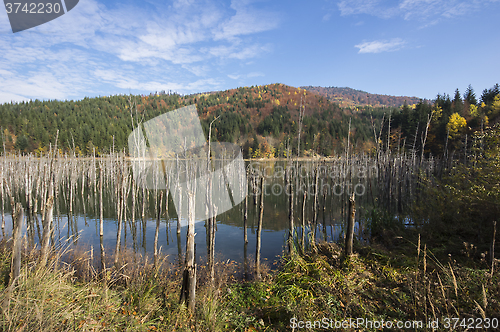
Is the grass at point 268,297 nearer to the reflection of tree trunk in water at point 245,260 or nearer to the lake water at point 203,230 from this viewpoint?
the reflection of tree trunk in water at point 245,260

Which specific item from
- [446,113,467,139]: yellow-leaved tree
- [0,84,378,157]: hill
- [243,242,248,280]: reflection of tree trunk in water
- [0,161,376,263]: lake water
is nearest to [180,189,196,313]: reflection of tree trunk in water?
[243,242,248,280]: reflection of tree trunk in water

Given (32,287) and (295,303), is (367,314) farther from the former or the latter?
(32,287)

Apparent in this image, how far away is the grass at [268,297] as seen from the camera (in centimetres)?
349

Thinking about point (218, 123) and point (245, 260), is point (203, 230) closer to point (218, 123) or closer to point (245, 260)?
point (245, 260)

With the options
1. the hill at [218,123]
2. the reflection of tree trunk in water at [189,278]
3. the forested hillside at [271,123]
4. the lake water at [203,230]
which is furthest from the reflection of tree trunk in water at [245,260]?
the hill at [218,123]

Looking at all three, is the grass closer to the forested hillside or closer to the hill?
the forested hillside

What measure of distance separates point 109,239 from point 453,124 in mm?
50650

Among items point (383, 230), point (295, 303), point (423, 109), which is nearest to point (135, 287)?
point (295, 303)

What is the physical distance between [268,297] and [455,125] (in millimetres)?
46785

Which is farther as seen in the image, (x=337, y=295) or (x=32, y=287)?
(x=337, y=295)

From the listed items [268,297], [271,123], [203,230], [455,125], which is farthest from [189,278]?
[271,123]

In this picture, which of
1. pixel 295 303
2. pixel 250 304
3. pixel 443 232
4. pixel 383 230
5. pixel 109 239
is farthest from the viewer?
pixel 109 239

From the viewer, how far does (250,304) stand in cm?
603

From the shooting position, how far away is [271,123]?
9344 centimetres
